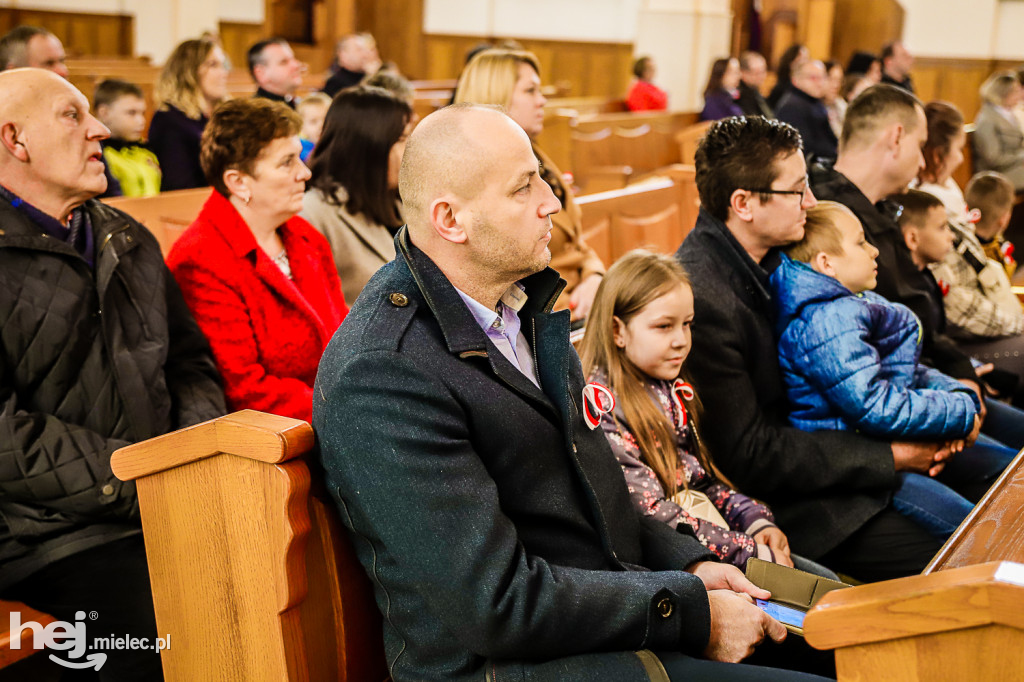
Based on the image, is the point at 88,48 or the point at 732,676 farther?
the point at 88,48

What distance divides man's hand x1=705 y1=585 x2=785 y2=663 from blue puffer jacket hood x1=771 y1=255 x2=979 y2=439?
2.87 feet

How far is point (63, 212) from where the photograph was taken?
6.94ft

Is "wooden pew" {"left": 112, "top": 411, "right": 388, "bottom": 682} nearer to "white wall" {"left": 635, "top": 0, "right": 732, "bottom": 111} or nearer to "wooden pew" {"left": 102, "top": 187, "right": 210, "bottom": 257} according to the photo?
"wooden pew" {"left": 102, "top": 187, "right": 210, "bottom": 257}

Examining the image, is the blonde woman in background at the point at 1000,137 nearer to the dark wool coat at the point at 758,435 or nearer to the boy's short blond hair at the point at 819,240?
the boy's short blond hair at the point at 819,240

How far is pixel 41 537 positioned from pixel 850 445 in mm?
1876

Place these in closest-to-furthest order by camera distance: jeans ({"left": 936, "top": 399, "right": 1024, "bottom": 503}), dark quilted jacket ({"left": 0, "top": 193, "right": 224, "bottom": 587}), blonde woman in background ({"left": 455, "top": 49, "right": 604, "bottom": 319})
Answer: dark quilted jacket ({"left": 0, "top": 193, "right": 224, "bottom": 587}) → jeans ({"left": 936, "top": 399, "right": 1024, "bottom": 503}) → blonde woman in background ({"left": 455, "top": 49, "right": 604, "bottom": 319})

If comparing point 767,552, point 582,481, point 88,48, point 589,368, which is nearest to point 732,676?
point 582,481

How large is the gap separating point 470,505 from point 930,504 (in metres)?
1.49

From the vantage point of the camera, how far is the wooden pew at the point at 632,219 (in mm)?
4008

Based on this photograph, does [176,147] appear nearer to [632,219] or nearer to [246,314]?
[632,219]

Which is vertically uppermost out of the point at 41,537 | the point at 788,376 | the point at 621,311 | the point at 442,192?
the point at 442,192

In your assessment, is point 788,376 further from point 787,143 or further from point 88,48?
point 88,48

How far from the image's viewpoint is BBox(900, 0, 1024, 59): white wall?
12.3 metres

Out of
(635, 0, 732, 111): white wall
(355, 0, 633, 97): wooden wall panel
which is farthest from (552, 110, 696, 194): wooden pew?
(355, 0, 633, 97): wooden wall panel
